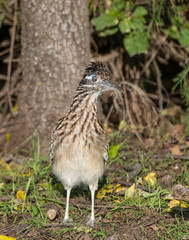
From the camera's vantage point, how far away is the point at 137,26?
605cm

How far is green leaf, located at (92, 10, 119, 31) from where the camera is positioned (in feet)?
19.9

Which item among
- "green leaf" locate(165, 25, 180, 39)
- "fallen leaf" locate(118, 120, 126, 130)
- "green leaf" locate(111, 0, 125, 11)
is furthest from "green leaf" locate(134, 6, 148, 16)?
"fallen leaf" locate(118, 120, 126, 130)

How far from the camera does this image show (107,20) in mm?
6094

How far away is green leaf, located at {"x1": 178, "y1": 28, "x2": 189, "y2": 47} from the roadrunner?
2679 mm

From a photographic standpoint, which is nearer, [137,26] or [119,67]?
[137,26]

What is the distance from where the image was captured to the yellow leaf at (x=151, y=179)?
4719mm

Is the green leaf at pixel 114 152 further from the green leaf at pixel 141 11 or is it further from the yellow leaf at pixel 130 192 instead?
the green leaf at pixel 141 11

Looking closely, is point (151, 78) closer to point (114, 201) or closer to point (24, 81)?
point (24, 81)

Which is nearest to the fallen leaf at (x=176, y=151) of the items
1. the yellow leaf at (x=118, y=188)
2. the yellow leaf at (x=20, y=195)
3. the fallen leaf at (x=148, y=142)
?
the fallen leaf at (x=148, y=142)

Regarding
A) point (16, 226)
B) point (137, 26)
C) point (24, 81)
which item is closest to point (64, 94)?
point (24, 81)

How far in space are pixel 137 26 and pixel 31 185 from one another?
9.64ft

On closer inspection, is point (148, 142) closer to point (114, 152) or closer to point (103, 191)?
point (114, 152)

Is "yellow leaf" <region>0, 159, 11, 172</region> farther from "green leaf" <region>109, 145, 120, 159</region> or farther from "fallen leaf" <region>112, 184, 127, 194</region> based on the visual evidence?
"fallen leaf" <region>112, 184, 127, 194</region>

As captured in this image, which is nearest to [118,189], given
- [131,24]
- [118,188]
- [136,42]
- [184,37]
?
[118,188]
